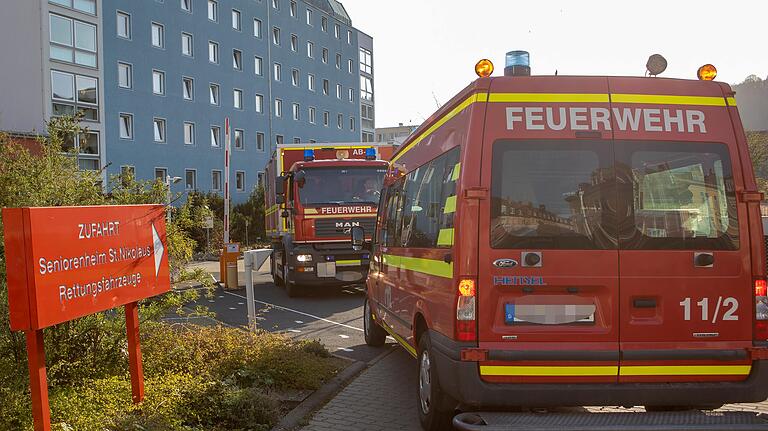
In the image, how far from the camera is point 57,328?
18.1 ft

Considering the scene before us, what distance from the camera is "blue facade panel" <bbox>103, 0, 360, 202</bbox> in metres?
36.8

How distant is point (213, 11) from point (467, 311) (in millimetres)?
42955

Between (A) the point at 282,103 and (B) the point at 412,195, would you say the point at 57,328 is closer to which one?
(B) the point at 412,195

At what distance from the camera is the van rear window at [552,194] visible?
4.30m

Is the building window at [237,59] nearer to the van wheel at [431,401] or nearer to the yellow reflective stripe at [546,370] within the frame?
the van wheel at [431,401]

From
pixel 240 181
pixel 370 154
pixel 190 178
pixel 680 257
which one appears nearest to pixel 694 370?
pixel 680 257

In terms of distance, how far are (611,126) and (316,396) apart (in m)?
3.34

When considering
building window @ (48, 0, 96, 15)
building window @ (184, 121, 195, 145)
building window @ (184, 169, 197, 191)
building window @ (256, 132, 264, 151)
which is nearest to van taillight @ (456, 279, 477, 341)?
building window @ (48, 0, 96, 15)

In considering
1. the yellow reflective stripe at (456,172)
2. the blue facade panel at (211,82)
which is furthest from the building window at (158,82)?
the yellow reflective stripe at (456,172)

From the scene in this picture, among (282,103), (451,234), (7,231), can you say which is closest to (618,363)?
(451,234)

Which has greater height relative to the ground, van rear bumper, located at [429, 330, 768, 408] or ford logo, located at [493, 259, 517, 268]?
ford logo, located at [493, 259, 517, 268]

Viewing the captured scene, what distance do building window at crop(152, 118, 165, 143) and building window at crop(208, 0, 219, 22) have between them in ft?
26.8

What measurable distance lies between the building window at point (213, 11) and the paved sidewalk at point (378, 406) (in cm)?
3991

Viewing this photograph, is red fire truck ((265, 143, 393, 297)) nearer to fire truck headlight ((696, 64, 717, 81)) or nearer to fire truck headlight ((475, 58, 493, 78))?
fire truck headlight ((475, 58, 493, 78))
